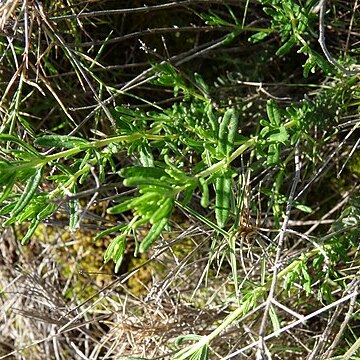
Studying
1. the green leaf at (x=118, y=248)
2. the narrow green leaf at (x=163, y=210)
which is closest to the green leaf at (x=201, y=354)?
the green leaf at (x=118, y=248)

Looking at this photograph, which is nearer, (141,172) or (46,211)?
(141,172)

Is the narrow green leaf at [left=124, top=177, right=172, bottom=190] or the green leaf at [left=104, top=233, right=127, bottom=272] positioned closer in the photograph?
the narrow green leaf at [left=124, top=177, right=172, bottom=190]

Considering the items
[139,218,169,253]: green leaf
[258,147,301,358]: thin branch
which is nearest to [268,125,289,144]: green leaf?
[258,147,301,358]: thin branch

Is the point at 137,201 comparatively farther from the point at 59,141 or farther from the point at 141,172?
the point at 59,141

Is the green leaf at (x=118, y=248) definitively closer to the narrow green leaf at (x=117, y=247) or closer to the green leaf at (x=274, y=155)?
the narrow green leaf at (x=117, y=247)

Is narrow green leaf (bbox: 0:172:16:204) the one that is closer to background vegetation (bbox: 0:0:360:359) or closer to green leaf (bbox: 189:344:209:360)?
background vegetation (bbox: 0:0:360:359)

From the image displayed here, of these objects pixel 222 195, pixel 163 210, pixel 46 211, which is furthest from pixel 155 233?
pixel 46 211

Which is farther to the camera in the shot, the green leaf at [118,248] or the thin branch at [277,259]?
the green leaf at [118,248]

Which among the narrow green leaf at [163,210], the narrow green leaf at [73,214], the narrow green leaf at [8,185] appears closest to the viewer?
the narrow green leaf at [163,210]

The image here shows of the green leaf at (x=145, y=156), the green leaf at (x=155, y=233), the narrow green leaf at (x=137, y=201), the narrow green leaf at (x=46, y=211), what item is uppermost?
the narrow green leaf at (x=137, y=201)

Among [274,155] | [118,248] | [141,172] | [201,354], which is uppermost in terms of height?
[141,172]
